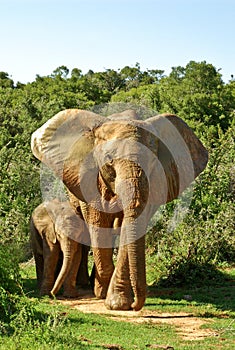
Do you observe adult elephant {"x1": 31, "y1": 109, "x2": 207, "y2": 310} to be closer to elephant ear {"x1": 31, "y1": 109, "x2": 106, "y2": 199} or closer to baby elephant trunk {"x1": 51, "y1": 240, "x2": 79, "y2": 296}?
elephant ear {"x1": 31, "y1": 109, "x2": 106, "y2": 199}

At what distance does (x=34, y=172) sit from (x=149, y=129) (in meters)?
6.19

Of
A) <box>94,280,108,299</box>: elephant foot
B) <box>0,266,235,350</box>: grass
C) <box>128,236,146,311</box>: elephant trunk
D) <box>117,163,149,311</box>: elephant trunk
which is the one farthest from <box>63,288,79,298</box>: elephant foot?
<box>128,236,146,311</box>: elephant trunk

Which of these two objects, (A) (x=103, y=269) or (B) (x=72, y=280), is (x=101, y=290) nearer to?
(A) (x=103, y=269)

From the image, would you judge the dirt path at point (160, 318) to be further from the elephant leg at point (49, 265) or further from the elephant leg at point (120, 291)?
the elephant leg at point (49, 265)

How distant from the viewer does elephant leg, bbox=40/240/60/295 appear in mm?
8914

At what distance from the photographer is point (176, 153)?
8844mm

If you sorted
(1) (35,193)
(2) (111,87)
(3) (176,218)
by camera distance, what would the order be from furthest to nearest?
1. (2) (111,87)
2. (1) (35,193)
3. (3) (176,218)

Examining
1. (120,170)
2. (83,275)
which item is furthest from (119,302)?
(83,275)

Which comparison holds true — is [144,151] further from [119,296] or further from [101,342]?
[101,342]

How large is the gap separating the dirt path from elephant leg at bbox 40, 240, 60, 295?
475mm

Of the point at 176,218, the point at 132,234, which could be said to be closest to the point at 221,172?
the point at 176,218

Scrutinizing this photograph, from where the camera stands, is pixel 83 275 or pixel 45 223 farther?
pixel 83 275

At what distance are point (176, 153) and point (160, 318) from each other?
7.37 feet

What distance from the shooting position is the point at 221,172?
41.3 feet
